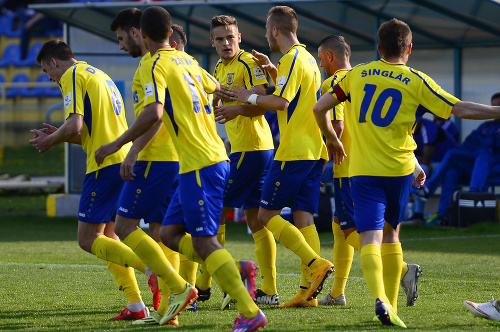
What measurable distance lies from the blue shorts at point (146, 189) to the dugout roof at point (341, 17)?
26.8 feet

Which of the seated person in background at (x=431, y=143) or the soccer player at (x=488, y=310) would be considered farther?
the seated person in background at (x=431, y=143)

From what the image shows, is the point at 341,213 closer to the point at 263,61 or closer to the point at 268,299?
the point at 268,299

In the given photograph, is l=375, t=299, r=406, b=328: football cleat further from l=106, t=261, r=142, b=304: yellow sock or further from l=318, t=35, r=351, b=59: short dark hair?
l=318, t=35, r=351, b=59: short dark hair

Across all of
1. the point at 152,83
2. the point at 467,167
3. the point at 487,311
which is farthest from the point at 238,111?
the point at 467,167

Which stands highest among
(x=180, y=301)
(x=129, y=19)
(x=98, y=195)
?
(x=129, y=19)

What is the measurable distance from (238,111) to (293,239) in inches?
41.4

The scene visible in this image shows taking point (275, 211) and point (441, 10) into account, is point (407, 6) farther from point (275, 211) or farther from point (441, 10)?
point (275, 211)

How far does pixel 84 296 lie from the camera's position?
6.70 metres

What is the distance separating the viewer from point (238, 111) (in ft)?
19.7

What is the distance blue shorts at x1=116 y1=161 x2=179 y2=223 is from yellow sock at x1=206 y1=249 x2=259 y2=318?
84 cm

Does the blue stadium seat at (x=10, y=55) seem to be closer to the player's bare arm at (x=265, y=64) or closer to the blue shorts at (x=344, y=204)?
the player's bare arm at (x=265, y=64)

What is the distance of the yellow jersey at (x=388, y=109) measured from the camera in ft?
17.0

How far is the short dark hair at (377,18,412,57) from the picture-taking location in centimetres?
518

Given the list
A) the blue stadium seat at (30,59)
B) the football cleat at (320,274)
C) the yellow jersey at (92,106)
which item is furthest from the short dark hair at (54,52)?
the blue stadium seat at (30,59)
